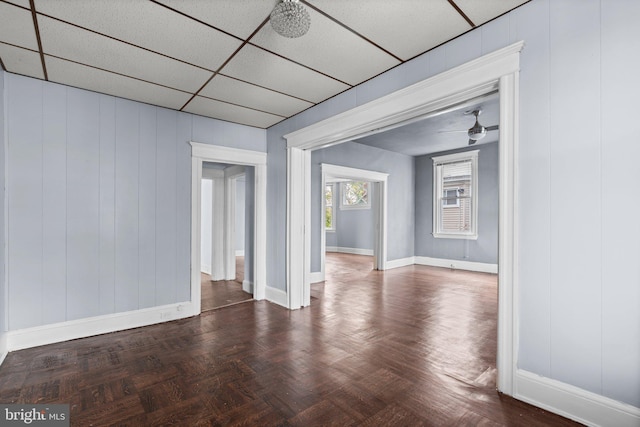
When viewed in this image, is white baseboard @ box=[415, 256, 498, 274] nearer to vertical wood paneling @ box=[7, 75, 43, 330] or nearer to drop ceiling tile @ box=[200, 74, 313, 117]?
drop ceiling tile @ box=[200, 74, 313, 117]

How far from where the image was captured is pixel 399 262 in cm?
745

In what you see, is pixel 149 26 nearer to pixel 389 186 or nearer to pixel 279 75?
pixel 279 75

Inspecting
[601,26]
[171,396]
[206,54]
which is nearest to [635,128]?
[601,26]

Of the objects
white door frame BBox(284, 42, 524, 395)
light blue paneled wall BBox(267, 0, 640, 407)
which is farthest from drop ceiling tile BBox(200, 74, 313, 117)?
light blue paneled wall BBox(267, 0, 640, 407)

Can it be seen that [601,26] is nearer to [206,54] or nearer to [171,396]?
[206,54]

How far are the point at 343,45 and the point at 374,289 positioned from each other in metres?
3.94

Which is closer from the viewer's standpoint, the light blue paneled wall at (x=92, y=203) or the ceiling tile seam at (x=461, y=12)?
the ceiling tile seam at (x=461, y=12)

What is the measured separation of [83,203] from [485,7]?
405 centimetres

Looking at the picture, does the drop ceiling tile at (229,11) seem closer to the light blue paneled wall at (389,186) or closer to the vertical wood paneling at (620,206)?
the vertical wood paneling at (620,206)

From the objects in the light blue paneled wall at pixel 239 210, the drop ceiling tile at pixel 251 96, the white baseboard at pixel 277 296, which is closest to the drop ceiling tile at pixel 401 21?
the drop ceiling tile at pixel 251 96

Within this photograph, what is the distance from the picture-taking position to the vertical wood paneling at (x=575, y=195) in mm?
1751

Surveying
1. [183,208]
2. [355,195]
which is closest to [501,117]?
[183,208]

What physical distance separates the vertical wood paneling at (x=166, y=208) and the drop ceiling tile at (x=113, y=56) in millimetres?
777

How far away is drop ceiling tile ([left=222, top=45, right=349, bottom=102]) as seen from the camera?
2.64 metres
